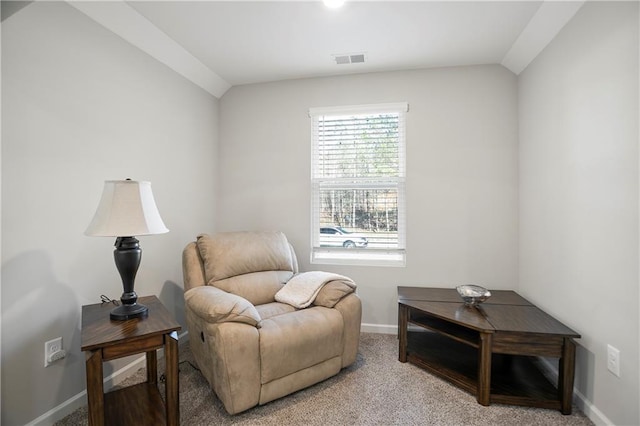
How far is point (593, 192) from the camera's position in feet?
5.63

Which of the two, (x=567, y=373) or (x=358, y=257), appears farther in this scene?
(x=358, y=257)

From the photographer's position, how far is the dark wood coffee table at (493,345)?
180 cm

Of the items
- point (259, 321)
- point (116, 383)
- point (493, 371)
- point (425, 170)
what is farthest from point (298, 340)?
point (425, 170)

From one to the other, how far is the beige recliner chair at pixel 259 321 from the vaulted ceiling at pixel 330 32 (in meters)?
1.55

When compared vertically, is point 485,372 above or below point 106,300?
below

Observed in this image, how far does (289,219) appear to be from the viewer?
313cm

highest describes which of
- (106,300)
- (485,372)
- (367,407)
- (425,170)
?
(425,170)

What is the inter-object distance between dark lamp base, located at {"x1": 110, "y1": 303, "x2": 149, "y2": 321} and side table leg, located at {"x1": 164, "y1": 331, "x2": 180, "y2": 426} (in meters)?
0.27

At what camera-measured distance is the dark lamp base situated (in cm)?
158

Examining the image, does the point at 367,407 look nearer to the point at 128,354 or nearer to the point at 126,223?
the point at 128,354

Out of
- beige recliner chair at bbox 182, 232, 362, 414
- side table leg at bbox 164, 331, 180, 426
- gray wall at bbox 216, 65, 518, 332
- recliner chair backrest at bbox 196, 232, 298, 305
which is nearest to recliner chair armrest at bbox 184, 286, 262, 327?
beige recliner chair at bbox 182, 232, 362, 414

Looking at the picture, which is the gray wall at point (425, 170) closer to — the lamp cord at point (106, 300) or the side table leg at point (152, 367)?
the lamp cord at point (106, 300)

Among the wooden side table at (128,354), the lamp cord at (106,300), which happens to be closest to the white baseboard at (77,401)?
the wooden side table at (128,354)

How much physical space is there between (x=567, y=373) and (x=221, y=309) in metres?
2.05
